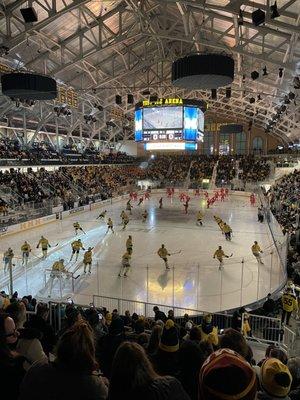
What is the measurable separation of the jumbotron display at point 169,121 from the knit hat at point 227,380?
26668 mm

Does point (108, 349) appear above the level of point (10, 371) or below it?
below

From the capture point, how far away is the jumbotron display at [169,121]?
1084 inches

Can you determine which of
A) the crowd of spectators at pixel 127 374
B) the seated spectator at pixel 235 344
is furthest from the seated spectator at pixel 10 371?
the seated spectator at pixel 235 344

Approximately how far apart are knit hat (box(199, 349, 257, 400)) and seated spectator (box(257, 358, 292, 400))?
41.3 inches

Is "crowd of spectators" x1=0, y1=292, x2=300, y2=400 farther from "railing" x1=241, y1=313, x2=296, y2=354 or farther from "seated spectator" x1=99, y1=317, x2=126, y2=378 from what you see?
"railing" x1=241, y1=313, x2=296, y2=354

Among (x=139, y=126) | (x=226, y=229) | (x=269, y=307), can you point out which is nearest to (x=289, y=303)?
(x=269, y=307)

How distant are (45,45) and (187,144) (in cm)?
1273

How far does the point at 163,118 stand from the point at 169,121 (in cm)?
53

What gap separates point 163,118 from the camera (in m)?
27.9

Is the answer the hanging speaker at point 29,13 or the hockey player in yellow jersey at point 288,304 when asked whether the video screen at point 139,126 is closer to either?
the hanging speaker at point 29,13

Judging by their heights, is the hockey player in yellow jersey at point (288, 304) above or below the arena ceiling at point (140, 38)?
below

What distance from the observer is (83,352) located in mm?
2242

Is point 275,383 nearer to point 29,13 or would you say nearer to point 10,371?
point 10,371

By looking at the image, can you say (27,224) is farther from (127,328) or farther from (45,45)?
(127,328)
